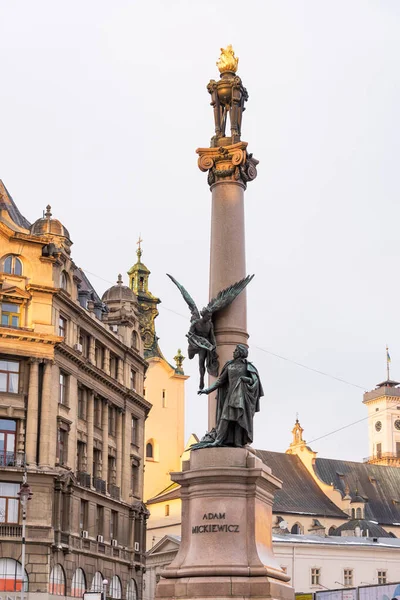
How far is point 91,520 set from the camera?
173 ft

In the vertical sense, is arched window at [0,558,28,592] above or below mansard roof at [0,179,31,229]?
below

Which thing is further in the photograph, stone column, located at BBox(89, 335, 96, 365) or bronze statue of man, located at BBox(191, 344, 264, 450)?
stone column, located at BBox(89, 335, 96, 365)

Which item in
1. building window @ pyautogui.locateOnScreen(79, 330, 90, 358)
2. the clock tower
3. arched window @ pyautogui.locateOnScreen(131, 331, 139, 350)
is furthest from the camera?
the clock tower

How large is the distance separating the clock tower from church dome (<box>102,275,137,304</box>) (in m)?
79.7

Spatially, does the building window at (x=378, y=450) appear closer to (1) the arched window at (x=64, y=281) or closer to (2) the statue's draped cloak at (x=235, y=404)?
(1) the arched window at (x=64, y=281)

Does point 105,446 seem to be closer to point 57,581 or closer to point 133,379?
point 133,379

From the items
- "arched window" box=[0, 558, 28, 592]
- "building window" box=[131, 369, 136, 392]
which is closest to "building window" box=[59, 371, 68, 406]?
"arched window" box=[0, 558, 28, 592]

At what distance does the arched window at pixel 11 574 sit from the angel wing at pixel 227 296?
1119 inches

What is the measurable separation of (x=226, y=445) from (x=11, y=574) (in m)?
28.9

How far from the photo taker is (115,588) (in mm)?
55875

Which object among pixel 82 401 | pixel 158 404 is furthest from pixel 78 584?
pixel 158 404

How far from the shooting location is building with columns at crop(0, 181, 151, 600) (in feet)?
154

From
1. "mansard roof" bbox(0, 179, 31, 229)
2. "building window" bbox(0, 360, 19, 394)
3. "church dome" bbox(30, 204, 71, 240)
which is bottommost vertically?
"building window" bbox(0, 360, 19, 394)

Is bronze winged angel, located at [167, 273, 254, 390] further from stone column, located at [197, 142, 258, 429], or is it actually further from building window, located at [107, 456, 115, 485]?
building window, located at [107, 456, 115, 485]
